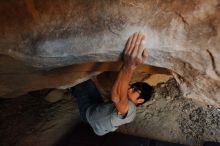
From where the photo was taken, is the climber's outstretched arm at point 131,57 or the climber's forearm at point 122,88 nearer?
the climber's outstretched arm at point 131,57

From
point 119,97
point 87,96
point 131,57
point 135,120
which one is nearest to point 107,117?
point 119,97

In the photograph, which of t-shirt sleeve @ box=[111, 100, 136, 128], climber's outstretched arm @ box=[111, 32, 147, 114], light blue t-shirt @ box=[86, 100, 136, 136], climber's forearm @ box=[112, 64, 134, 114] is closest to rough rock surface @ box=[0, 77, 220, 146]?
light blue t-shirt @ box=[86, 100, 136, 136]

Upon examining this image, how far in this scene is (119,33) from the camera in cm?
142

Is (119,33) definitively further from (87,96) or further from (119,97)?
(87,96)

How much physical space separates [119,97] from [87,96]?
2.55 ft

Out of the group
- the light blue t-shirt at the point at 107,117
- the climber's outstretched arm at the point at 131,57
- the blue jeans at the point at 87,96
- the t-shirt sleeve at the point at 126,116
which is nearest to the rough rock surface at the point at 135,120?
the blue jeans at the point at 87,96

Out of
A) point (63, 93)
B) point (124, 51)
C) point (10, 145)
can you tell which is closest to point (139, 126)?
point (63, 93)

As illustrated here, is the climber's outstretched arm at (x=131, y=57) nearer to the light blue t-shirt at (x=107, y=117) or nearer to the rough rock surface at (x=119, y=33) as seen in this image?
the rough rock surface at (x=119, y=33)

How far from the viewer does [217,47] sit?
1.24 meters

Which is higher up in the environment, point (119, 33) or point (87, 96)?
point (119, 33)

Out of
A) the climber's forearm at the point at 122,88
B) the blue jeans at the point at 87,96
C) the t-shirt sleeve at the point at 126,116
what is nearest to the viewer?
the climber's forearm at the point at 122,88

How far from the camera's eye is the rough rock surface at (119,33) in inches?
49.9

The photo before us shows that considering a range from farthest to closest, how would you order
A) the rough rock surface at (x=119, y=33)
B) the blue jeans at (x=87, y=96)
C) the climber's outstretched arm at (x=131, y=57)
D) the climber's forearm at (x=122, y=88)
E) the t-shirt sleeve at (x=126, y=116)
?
the blue jeans at (x=87, y=96)
the t-shirt sleeve at (x=126, y=116)
the climber's forearm at (x=122, y=88)
the climber's outstretched arm at (x=131, y=57)
the rough rock surface at (x=119, y=33)

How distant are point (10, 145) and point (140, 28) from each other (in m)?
2.28
